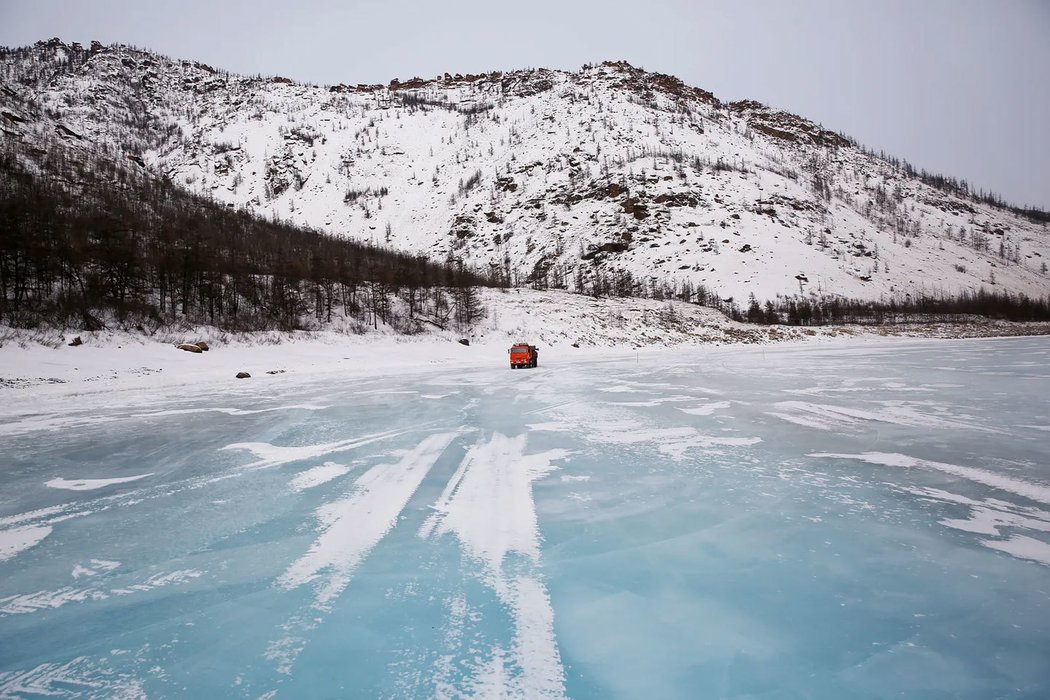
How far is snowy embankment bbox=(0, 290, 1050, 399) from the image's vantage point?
648 inches

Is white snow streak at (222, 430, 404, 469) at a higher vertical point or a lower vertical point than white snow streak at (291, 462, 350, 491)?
lower

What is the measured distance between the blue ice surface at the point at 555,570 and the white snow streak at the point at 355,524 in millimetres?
→ 34

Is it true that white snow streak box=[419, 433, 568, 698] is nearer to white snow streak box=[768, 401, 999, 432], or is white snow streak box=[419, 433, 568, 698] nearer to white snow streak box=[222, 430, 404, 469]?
white snow streak box=[222, 430, 404, 469]

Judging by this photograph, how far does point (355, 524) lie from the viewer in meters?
3.98

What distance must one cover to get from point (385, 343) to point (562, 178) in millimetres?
77840

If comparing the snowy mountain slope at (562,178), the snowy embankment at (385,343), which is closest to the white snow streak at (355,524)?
the snowy embankment at (385,343)

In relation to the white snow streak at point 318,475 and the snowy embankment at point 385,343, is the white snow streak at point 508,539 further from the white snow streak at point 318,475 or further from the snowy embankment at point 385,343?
the snowy embankment at point 385,343

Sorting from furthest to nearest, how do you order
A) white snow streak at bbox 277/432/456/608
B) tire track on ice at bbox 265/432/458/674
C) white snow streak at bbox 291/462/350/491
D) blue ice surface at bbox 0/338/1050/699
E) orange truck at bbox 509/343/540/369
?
orange truck at bbox 509/343/540/369, white snow streak at bbox 291/462/350/491, white snow streak at bbox 277/432/456/608, tire track on ice at bbox 265/432/458/674, blue ice surface at bbox 0/338/1050/699

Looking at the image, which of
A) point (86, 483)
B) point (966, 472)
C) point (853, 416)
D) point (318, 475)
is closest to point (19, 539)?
point (86, 483)

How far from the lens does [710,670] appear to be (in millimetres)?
2195

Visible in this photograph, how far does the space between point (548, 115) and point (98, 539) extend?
13381 centimetres

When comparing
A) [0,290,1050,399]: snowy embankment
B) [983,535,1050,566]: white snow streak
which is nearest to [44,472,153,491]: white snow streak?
[983,535,1050,566]: white snow streak

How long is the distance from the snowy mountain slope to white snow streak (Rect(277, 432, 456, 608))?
61.7m

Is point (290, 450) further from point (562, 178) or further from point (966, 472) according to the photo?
point (562, 178)
